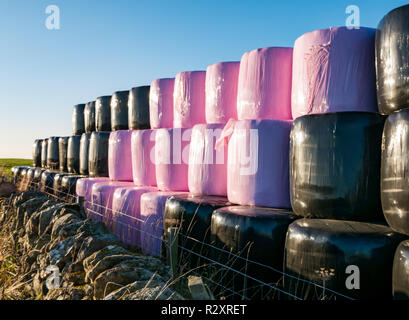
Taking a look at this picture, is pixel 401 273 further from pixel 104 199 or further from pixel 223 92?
pixel 104 199

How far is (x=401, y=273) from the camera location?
5.95 ft

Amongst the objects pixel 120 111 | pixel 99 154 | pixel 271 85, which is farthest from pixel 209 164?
pixel 99 154

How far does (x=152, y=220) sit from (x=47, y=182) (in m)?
3.79

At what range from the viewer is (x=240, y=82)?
3.10 meters

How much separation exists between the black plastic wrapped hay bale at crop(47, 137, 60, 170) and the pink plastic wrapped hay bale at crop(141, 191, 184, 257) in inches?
177

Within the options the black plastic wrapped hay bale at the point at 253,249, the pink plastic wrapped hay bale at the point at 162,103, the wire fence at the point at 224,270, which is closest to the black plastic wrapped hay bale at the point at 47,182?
the pink plastic wrapped hay bale at the point at 162,103

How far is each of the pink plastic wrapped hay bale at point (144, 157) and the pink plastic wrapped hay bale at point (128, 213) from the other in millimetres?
168

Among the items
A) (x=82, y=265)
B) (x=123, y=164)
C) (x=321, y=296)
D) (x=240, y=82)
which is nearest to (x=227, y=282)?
(x=321, y=296)

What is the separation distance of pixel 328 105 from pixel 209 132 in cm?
102

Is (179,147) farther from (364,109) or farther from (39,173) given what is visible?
(39,173)

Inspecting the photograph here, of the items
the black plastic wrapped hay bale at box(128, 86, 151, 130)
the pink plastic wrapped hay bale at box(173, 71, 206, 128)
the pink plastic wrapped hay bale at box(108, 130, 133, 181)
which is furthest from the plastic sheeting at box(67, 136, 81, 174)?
the pink plastic wrapped hay bale at box(173, 71, 206, 128)

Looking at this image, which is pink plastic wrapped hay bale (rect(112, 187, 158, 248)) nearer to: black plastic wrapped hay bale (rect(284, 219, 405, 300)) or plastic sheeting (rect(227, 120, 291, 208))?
plastic sheeting (rect(227, 120, 291, 208))

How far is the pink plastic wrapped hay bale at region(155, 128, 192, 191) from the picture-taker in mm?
3719

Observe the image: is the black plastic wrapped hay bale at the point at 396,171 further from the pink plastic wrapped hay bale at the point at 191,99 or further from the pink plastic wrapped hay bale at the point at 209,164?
the pink plastic wrapped hay bale at the point at 191,99
